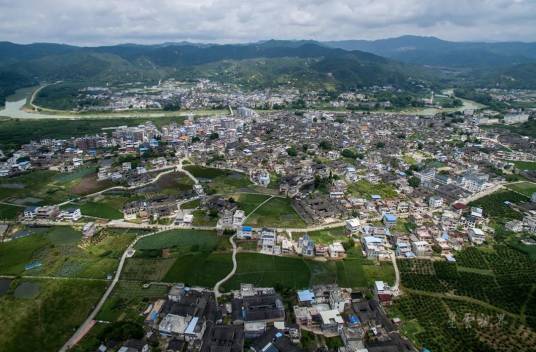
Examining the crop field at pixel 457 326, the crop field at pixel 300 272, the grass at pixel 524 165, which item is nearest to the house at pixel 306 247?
the crop field at pixel 300 272

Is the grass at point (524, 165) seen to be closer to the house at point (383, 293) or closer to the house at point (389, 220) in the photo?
the house at point (389, 220)

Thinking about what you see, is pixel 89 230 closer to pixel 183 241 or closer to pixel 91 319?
pixel 183 241

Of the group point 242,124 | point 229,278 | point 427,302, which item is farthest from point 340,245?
point 242,124

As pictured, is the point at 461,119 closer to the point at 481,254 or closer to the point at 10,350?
the point at 481,254

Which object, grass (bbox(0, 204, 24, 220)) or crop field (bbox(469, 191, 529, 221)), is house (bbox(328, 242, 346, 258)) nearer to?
crop field (bbox(469, 191, 529, 221))

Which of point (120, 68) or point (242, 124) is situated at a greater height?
point (120, 68)

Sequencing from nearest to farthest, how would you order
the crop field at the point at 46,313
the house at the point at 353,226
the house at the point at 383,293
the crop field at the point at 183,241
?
the crop field at the point at 46,313 < the house at the point at 383,293 < the crop field at the point at 183,241 < the house at the point at 353,226

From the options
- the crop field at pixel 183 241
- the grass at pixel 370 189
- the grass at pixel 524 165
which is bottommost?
the crop field at pixel 183 241

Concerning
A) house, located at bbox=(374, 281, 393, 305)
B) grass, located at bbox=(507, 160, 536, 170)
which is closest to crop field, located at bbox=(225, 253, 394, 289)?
house, located at bbox=(374, 281, 393, 305)
